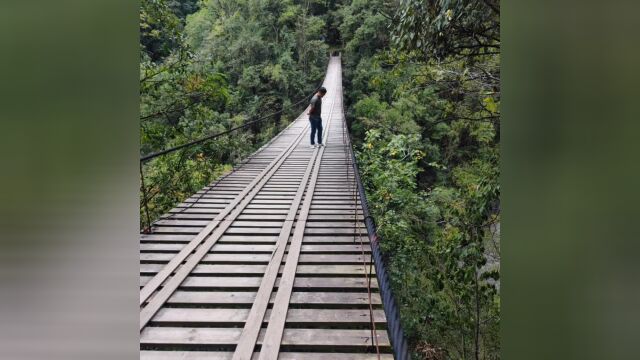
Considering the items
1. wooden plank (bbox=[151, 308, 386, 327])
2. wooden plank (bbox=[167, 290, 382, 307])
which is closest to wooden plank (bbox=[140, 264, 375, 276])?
wooden plank (bbox=[167, 290, 382, 307])

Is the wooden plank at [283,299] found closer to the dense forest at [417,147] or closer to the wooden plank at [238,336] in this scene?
the wooden plank at [238,336]

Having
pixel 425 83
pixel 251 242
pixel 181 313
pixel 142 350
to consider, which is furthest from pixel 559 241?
pixel 425 83

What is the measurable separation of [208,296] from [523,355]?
2.28m

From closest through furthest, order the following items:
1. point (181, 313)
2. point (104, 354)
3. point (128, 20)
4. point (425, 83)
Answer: point (104, 354)
point (128, 20)
point (181, 313)
point (425, 83)

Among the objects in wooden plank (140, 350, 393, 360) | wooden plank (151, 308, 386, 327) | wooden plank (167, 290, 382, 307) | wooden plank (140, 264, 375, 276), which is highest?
wooden plank (140, 264, 375, 276)

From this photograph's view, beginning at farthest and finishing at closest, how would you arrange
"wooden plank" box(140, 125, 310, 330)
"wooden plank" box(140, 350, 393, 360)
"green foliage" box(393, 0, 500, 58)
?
"green foliage" box(393, 0, 500, 58) → "wooden plank" box(140, 125, 310, 330) → "wooden plank" box(140, 350, 393, 360)

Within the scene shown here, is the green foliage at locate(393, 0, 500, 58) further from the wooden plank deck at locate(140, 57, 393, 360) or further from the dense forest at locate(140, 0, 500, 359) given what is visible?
the wooden plank deck at locate(140, 57, 393, 360)

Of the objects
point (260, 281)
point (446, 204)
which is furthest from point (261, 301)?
point (446, 204)

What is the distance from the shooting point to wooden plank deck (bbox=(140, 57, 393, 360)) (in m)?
2.12

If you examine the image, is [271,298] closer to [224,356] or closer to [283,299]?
[283,299]

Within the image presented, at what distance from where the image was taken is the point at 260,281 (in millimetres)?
2791

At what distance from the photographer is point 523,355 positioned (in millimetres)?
565

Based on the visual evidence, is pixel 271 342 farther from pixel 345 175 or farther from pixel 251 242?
pixel 345 175

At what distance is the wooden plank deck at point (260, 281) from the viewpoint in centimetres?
212
